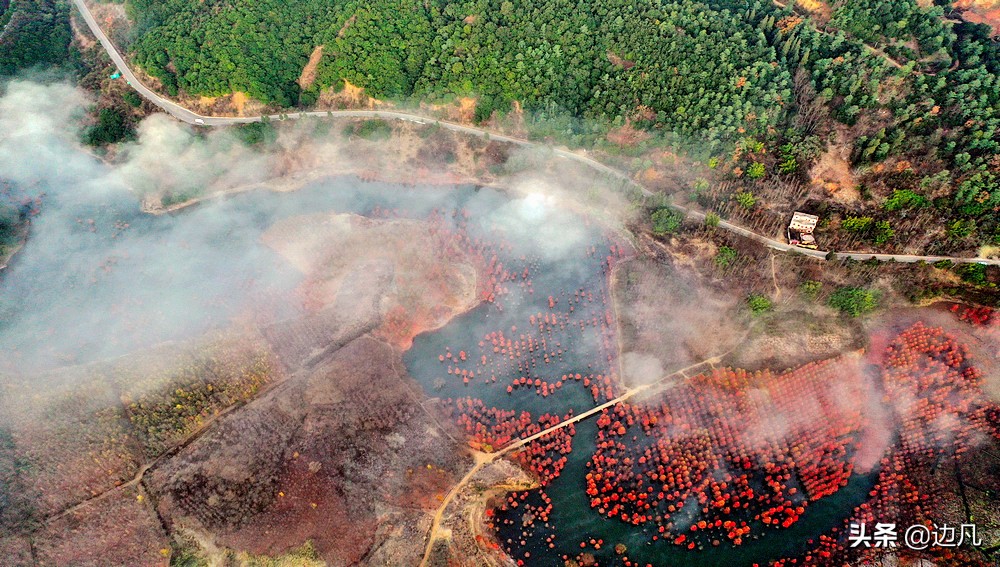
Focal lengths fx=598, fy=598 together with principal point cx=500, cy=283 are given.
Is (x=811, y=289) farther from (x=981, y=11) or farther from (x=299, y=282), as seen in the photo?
(x=299, y=282)

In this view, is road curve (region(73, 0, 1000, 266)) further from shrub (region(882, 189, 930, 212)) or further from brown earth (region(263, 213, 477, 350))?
brown earth (region(263, 213, 477, 350))

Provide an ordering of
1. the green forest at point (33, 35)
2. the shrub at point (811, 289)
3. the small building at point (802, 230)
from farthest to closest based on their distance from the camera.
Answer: the green forest at point (33, 35), the small building at point (802, 230), the shrub at point (811, 289)

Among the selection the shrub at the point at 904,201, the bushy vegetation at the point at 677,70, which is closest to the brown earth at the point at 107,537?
the bushy vegetation at the point at 677,70

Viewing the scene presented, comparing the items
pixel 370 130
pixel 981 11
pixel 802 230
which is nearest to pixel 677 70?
pixel 802 230

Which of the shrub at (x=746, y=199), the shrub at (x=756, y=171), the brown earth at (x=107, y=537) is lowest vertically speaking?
the brown earth at (x=107, y=537)

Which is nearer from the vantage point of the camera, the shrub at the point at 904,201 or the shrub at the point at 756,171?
the shrub at the point at 904,201

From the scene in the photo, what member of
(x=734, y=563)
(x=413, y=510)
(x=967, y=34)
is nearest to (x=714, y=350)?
(x=734, y=563)

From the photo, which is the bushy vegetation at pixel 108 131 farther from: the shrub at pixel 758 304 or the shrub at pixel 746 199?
the shrub at pixel 758 304

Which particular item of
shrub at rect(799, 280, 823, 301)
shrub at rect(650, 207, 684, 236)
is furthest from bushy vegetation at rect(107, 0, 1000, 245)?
shrub at rect(799, 280, 823, 301)
